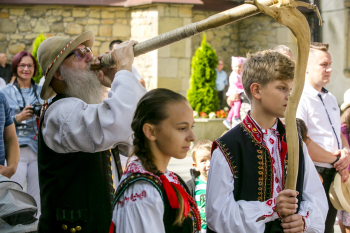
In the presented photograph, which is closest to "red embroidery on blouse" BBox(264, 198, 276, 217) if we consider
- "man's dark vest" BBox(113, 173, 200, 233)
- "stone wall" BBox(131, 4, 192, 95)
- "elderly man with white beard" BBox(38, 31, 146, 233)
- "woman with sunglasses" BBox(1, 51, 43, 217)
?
"man's dark vest" BBox(113, 173, 200, 233)

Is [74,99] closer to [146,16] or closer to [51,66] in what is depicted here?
[51,66]

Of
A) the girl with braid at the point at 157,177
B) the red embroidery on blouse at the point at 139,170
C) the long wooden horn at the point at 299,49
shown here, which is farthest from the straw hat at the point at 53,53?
the long wooden horn at the point at 299,49

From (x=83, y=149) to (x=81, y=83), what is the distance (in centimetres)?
44

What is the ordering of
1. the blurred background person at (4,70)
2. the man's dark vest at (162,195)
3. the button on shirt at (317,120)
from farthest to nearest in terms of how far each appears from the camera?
the blurred background person at (4,70) < the button on shirt at (317,120) < the man's dark vest at (162,195)

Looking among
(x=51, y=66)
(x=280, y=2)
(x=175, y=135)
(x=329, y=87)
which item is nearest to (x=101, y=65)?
(x=51, y=66)

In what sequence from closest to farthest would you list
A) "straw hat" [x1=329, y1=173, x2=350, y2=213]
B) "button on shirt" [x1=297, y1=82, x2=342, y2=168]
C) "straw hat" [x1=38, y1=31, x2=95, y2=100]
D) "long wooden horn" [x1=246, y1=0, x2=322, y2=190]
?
1. "long wooden horn" [x1=246, y1=0, x2=322, y2=190]
2. "straw hat" [x1=38, y1=31, x2=95, y2=100]
3. "straw hat" [x1=329, y1=173, x2=350, y2=213]
4. "button on shirt" [x1=297, y1=82, x2=342, y2=168]

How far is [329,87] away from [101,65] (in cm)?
1099

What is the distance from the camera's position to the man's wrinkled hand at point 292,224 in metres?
1.98

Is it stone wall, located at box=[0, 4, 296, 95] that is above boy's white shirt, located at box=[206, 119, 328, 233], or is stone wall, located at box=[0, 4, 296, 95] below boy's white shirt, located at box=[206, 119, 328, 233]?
above

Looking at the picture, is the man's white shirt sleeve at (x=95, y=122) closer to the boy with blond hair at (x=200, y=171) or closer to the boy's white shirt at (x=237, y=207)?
the boy's white shirt at (x=237, y=207)

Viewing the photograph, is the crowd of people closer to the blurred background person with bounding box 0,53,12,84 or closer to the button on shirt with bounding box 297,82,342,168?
the button on shirt with bounding box 297,82,342,168

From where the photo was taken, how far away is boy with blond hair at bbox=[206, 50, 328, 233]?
79.1 inches

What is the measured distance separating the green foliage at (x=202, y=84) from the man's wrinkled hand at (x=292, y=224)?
27.4ft

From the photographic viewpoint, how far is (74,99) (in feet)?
7.36
